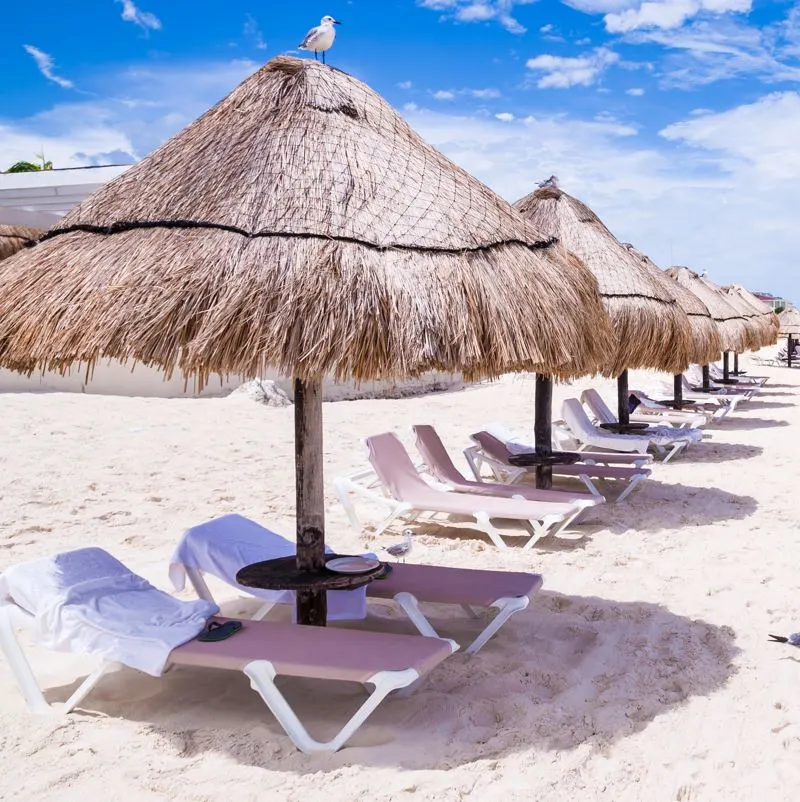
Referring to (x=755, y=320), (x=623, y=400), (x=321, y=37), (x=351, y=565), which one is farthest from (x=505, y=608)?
(x=755, y=320)

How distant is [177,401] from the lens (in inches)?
490

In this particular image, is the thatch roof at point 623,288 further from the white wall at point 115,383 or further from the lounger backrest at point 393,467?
the white wall at point 115,383

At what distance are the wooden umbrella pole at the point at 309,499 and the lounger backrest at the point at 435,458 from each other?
10.3ft

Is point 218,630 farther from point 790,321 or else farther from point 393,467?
point 790,321

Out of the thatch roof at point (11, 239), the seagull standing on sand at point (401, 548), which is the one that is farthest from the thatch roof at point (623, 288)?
the thatch roof at point (11, 239)

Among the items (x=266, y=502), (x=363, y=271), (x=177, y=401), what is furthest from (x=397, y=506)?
(x=177, y=401)

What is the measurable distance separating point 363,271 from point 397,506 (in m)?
3.22

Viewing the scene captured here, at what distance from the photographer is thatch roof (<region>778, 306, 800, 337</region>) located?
84.2 feet

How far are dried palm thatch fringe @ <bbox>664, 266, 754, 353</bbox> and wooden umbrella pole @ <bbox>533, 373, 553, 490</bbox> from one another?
8778 mm

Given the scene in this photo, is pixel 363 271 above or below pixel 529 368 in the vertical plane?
above

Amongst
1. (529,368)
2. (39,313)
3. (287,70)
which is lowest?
(529,368)

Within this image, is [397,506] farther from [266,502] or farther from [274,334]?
[274,334]

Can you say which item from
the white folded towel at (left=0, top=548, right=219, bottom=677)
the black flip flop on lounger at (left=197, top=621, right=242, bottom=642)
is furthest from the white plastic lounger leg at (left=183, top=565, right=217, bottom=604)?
the black flip flop on lounger at (left=197, top=621, right=242, bottom=642)

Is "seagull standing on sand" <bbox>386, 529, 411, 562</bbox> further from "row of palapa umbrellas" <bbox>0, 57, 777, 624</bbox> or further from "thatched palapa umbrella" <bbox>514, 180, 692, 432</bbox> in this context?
"thatched palapa umbrella" <bbox>514, 180, 692, 432</bbox>
